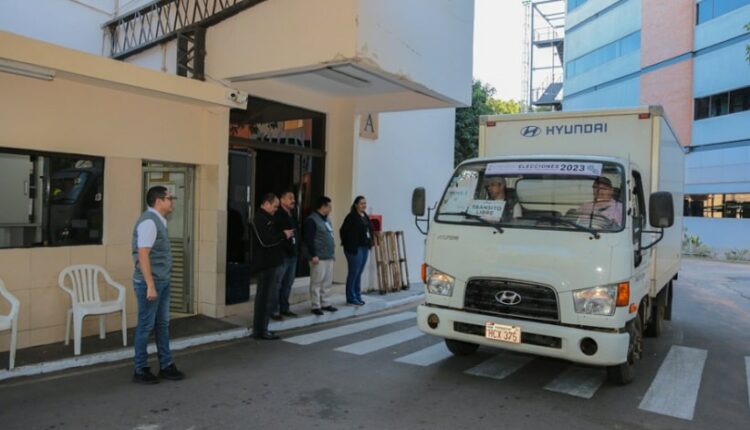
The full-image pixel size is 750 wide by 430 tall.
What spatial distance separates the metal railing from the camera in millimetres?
8477

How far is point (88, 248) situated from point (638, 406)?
6331mm

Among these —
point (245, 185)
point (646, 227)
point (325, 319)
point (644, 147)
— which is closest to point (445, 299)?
point (646, 227)

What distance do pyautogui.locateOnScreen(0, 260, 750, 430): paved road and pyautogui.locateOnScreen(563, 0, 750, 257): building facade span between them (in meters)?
21.3

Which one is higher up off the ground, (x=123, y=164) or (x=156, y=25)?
(x=156, y=25)

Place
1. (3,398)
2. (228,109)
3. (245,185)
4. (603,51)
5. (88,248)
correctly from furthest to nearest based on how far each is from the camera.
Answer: (603,51)
(245,185)
(228,109)
(88,248)
(3,398)

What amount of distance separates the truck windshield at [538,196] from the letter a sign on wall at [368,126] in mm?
5402

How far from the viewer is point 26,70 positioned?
19.4ft

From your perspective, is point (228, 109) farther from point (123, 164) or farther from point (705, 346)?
point (705, 346)

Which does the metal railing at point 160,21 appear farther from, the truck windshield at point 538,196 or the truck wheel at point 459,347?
the truck wheel at point 459,347

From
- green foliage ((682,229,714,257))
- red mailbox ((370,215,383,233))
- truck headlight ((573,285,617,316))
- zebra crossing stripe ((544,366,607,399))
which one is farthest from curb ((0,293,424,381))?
green foliage ((682,229,714,257))

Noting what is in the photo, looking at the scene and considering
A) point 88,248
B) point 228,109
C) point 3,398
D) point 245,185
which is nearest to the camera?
point 3,398

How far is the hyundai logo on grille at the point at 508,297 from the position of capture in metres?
5.26

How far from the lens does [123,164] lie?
7289 millimetres

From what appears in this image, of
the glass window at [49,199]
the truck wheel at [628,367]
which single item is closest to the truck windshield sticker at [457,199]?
the truck wheel at [628,367]
